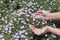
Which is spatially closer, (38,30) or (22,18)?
(38,30)

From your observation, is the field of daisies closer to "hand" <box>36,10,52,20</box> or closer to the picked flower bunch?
the picked flower bunch

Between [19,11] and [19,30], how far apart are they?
726 millimetres

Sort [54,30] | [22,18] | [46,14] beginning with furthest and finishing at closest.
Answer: [22,18] → [46,14] → [54,30]

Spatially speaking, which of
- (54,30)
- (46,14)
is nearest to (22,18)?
(46,14)

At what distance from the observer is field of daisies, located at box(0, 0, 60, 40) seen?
6.04 metres

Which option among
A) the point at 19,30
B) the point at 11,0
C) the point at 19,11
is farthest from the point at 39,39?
the point at 11,0

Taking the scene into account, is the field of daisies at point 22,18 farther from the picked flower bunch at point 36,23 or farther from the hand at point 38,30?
the hand at point 38,30

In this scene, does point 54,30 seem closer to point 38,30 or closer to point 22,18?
point 38,30

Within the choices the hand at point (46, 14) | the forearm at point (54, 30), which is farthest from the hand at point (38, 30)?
the hand at point (46, 14)

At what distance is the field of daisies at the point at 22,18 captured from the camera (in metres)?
6.04

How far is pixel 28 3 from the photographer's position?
23.0 feet

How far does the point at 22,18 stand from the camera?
6.48m

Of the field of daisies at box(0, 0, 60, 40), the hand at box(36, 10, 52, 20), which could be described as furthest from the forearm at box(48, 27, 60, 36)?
the hand at box(36, 10, 52, 20)

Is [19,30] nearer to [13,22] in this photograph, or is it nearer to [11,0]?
[13,22]
